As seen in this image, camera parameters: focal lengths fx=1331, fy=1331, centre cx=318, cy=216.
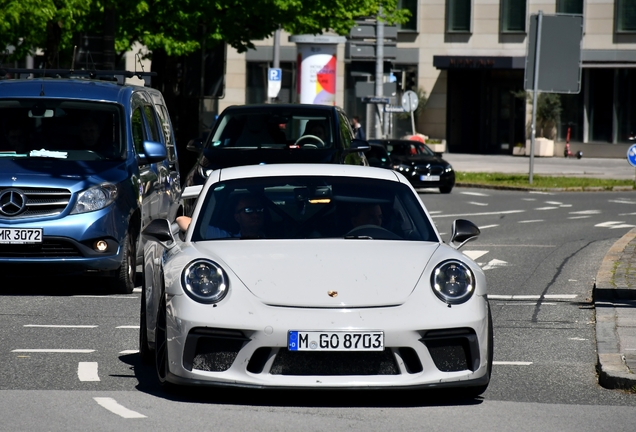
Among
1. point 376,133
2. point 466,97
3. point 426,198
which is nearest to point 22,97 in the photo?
point 426,198

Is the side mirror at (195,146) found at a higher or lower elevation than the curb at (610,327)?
higher

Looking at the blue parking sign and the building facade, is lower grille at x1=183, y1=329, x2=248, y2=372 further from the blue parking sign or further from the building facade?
the building facade

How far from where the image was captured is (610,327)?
9688mm

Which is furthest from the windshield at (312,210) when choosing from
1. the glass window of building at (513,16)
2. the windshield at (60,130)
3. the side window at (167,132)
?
the glass window of building at (513,16)

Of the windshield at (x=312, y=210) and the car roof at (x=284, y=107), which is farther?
the car roof at (x=284, y=107)

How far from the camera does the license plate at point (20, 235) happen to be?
11547 millimetres

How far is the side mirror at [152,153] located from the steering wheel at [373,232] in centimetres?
493

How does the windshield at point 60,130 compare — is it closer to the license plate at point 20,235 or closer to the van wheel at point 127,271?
the van wheel at point 127,271

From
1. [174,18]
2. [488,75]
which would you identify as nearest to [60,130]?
[174,18]

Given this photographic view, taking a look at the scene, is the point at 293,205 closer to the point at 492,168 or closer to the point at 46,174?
the point at 46,174

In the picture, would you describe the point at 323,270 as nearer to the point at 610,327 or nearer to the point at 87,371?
the point at 87,371

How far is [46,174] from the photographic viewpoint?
38.5ft

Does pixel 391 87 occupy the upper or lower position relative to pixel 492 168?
upper

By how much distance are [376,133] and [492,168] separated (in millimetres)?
7536
